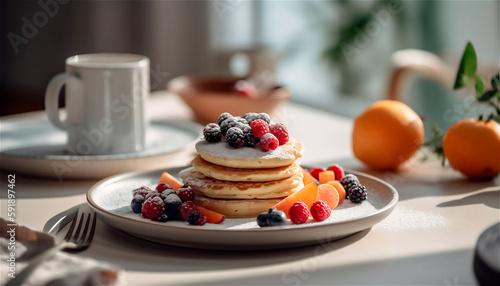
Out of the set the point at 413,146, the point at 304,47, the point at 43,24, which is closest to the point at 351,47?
the point at 304,47

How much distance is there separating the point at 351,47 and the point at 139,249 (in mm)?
3416

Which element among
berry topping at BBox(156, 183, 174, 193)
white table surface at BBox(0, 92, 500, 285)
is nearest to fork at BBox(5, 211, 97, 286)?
white table surface at BBox(0, 92, 500, 285)

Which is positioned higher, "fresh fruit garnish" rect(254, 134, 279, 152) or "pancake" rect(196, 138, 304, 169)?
"fresh fruit garnish" rect(254, 134, 279, 152)

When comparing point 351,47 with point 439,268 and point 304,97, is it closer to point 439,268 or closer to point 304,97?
point 304,97

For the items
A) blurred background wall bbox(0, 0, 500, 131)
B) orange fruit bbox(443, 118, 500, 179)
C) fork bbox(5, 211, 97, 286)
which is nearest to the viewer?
fork bbox(5, 211, 97, 286)

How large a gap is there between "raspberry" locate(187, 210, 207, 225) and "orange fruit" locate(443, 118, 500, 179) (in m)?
0.69

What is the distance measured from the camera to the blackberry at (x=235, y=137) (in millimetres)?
1001

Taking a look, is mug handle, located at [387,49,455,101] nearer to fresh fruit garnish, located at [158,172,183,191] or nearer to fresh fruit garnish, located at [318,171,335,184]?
fresh fruit garnish, located at [318,171,335,184]

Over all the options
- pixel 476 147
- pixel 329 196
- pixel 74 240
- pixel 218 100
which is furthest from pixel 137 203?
pixel 218 100

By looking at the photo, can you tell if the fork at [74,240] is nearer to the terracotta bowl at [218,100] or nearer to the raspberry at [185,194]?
the raspberry at [185,194]

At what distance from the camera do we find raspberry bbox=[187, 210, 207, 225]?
0.91 meters

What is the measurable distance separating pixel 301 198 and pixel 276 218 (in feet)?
0.34

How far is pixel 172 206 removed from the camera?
95 cm

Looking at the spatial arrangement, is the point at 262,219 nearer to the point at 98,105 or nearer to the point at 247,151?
the point at 247,151
